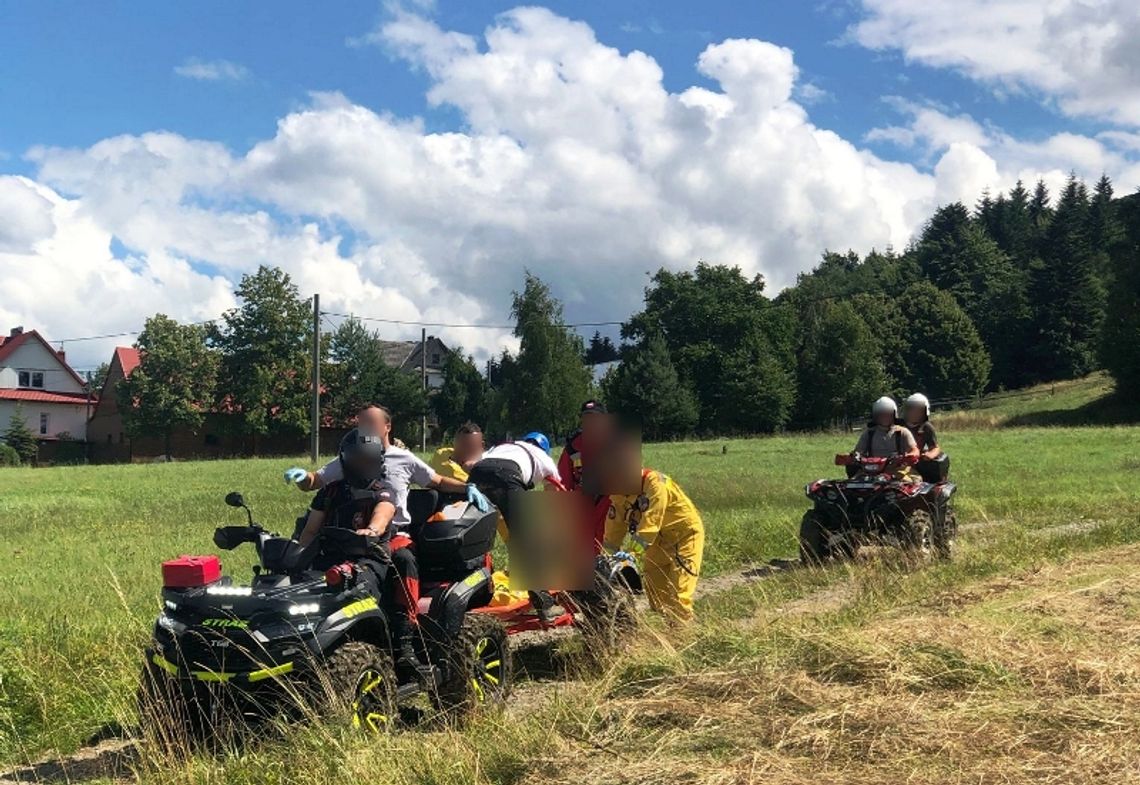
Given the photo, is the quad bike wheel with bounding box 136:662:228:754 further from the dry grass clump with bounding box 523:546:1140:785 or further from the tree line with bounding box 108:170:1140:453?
the tree line with bounding box 108:170:1140:453

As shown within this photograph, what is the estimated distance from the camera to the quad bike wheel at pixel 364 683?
16.1 feet

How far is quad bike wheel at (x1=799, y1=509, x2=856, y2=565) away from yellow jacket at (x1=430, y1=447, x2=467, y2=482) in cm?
392

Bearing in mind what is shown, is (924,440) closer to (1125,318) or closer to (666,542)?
(666,542)

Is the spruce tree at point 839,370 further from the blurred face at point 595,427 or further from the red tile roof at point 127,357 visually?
the blurred face at point 595,427

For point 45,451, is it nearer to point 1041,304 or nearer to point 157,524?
point 157,524

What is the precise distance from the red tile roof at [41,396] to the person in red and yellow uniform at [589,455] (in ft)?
273

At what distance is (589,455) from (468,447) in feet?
4.80

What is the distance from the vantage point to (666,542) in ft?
23.2

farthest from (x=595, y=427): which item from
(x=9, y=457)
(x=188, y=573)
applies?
(x=9, y=457)

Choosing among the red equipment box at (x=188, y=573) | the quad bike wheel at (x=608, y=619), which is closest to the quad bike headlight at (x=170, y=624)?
the red equipment box at (x=188, y=573)

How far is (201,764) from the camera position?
181 inches

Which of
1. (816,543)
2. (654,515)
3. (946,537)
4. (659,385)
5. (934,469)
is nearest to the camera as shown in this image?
(654,515)

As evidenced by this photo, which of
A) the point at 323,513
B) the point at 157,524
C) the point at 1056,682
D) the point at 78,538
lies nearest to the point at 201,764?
the point at 323,513

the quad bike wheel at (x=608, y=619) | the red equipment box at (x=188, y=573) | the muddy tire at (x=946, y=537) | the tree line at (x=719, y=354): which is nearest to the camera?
the red equipment box at (x=188, y=573)
